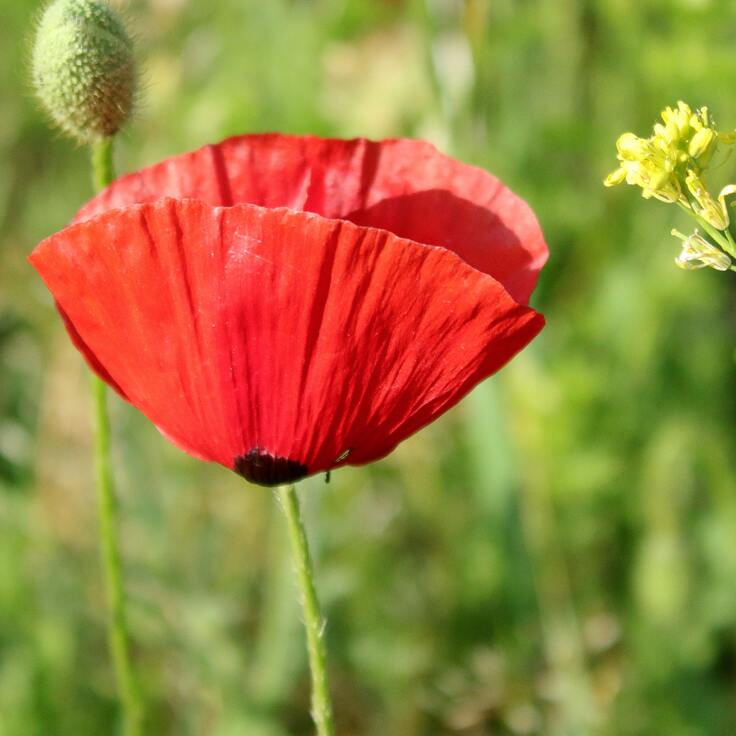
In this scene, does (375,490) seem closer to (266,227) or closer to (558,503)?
(558,503)

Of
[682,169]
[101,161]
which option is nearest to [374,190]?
[101,161]

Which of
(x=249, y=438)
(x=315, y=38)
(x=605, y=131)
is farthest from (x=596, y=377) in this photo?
(x=249, y=438)

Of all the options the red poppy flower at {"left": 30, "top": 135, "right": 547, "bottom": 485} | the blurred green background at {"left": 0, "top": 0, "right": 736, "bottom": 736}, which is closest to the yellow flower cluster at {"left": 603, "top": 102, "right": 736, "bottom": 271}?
the red poppy flower at {"left": 30, "top": 135, "right": 547, "bottom": 485}

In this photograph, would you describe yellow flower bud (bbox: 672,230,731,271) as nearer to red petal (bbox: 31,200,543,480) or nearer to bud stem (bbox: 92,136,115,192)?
red petal (bbox: 31,200,543,480)

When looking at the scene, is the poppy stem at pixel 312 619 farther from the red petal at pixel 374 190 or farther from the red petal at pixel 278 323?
the red petal at pixel 374 190

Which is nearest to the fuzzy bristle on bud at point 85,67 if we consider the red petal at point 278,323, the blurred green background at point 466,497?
the red petal at point 278,323

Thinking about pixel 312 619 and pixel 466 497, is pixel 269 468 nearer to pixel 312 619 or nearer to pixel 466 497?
pixel 312 619
